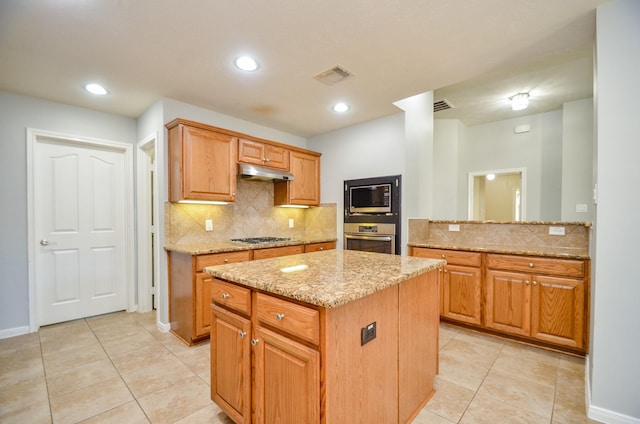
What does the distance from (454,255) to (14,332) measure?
449 centimetres

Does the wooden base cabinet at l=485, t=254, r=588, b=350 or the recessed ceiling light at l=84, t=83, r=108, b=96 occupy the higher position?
the recessed ceiling light at l=84, t=83, r=108, b=96

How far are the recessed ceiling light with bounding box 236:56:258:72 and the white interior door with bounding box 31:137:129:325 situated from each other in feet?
7.26

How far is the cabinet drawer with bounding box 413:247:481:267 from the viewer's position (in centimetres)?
285

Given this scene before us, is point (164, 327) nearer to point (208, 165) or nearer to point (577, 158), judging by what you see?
point (208, 165)

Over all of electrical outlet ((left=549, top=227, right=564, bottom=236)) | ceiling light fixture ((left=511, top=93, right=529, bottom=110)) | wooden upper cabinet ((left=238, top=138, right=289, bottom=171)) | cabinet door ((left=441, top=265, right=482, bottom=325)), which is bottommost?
cabinet door ((left=441, top=265, right=482, bottom=325))

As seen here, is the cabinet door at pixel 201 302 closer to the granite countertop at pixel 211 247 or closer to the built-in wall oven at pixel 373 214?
the granite countertop at pixel 211 247

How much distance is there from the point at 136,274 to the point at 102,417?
7.11 feet

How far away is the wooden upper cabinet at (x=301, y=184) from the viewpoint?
3910 mm

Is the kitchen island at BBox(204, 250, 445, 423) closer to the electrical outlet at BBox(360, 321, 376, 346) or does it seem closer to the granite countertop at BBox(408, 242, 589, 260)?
the electrical outlet at BBox(360, 321, 376, 346)

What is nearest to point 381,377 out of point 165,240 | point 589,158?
point 165,240

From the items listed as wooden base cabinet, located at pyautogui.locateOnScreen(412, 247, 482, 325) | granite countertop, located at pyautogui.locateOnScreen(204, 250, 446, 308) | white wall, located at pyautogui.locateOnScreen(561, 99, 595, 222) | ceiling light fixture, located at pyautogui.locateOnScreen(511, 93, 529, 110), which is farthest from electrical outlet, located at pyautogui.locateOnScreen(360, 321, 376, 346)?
white wall, located at pyautogui.locateOnScreen(561, 99, 595, 222)

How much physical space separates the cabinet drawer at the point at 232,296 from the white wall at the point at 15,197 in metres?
2.69

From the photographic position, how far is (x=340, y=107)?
3275 mm

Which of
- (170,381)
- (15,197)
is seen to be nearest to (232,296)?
(170,381)
